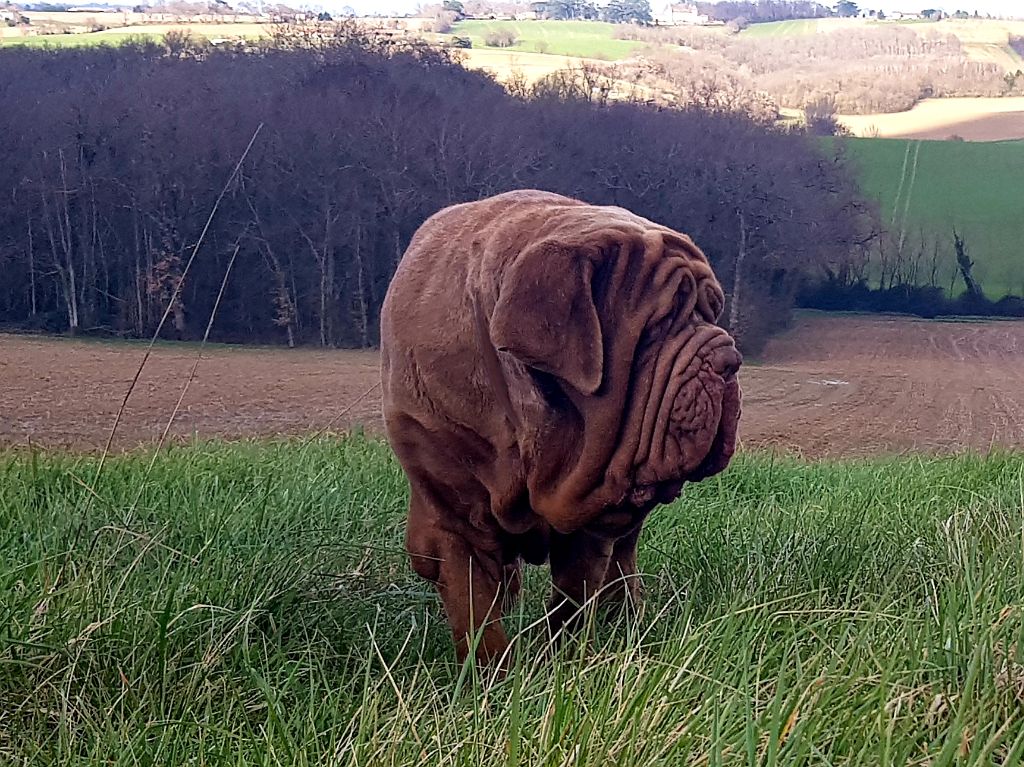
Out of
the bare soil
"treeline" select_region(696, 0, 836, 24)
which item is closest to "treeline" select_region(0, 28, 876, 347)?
the bare soil

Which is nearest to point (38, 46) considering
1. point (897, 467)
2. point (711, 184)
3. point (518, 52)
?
point (518, 52)

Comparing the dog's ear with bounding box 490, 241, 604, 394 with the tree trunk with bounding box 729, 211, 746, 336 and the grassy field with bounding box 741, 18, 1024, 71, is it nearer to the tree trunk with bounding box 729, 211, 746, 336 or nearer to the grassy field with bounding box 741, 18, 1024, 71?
the tree trunk with bounding box 729, 211, 746, 336

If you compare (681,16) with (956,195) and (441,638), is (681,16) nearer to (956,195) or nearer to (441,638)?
(956,195)

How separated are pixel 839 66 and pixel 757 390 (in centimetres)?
394

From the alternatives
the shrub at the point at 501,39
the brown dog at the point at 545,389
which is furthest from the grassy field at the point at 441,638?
the shrub at the point at 501,39

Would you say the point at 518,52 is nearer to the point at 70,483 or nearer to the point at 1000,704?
the point at 70,483

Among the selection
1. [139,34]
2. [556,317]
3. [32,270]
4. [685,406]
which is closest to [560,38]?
[139,34]

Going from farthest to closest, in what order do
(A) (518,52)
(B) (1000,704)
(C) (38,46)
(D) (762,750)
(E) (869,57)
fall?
(E) (869,57) → (A) (518,52) → (C) (38,46) → (B) (1000,704) → (D) (762,750)

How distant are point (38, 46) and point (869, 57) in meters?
7.48

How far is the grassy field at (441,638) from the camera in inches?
64.4

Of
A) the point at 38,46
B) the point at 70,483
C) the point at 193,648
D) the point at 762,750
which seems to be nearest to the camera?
the point at 762,750

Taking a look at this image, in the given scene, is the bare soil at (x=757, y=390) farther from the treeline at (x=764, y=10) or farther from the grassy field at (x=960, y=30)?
the treeline at (x=764, y=10)

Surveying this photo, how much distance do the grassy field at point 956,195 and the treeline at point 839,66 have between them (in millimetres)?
475

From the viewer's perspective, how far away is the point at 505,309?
2059mm
